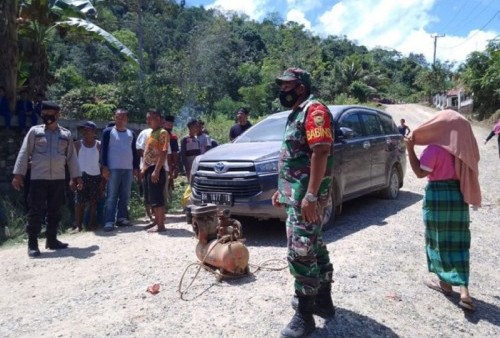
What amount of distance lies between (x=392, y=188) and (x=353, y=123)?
1.94 metres

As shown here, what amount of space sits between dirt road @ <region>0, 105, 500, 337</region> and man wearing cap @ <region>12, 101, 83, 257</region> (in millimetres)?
514

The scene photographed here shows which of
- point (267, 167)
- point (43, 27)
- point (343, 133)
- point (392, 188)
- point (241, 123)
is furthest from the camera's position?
point (43, 27)

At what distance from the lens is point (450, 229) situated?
3.97 meters

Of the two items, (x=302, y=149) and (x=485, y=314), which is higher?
(x=302, y=149)

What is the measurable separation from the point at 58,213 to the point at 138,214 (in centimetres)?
246

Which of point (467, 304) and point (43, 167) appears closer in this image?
point (467, 304)

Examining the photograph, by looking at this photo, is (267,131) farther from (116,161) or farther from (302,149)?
(302,149)

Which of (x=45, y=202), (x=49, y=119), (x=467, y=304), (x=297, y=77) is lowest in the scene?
(x=467, y=304)

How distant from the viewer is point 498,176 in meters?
12.0

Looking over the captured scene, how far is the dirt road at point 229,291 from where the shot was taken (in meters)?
3.65

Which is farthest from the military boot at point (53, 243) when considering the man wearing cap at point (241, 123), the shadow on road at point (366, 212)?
the man wearing cap at point (241, 123)

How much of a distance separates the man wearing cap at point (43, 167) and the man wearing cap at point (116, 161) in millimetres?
1028

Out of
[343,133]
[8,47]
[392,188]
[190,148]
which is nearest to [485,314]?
[343,133]

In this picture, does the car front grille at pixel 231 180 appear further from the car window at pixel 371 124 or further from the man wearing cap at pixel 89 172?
the car window at pixel 371 124
